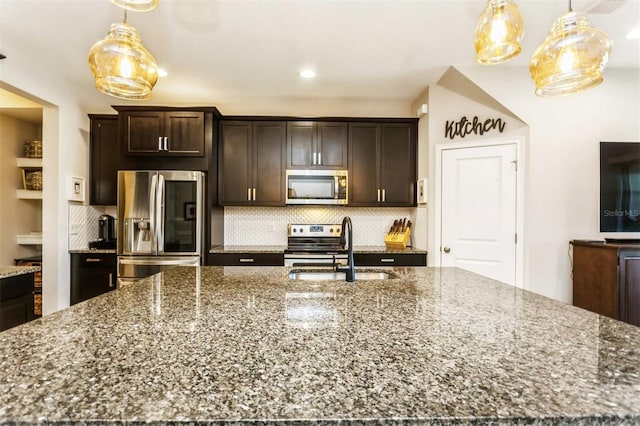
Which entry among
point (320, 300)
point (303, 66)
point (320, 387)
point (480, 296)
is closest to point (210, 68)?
point (303, 66)

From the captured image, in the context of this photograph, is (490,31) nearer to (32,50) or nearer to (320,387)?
(320,387)

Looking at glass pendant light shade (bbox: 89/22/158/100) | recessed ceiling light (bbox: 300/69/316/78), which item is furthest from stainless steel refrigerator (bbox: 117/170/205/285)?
glass pendant light shade (bbox: 89/22/158/100)

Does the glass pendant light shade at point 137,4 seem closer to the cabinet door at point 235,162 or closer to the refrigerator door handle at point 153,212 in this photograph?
the refrigerator door handle at point 153,212

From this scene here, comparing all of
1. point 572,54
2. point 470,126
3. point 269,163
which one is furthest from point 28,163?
point 572,54

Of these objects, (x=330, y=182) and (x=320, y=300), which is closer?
(x=320, y=300)

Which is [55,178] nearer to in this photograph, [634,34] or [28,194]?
[28,194]

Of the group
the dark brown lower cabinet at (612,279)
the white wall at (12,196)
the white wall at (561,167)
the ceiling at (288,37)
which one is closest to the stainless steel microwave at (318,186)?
the ceiling at (288,37)

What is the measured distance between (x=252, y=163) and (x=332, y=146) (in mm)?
947

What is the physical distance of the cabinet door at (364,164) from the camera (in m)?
3.75

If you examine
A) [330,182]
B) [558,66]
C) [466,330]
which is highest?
[558,66]

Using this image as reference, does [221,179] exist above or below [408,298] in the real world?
above

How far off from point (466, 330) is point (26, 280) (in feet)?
8.92

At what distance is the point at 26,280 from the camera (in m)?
2.18

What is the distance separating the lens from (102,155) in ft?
12.2
